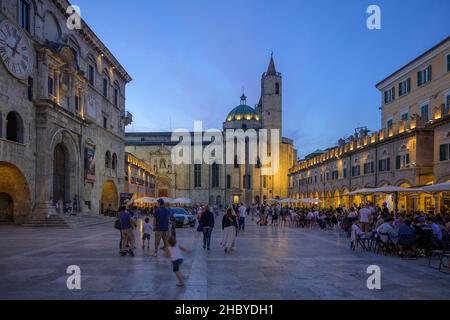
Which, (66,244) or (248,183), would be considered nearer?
(66,244)

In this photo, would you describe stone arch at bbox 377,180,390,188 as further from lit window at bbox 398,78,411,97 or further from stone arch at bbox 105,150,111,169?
stone arch at bbox 105,150,111,169

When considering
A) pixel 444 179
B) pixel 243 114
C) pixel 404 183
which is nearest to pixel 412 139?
pixel 404 183

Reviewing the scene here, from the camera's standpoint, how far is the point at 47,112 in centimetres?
2505

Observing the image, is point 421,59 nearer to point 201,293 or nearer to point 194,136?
point 201,293

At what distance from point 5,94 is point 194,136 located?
7144cm

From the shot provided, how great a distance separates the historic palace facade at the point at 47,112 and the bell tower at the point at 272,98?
171ft

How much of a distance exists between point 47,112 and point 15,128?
2422mm

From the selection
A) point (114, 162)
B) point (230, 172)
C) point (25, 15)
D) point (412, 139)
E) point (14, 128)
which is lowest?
point (230, 172)

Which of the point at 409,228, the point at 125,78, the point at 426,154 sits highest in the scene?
the point at 125,78

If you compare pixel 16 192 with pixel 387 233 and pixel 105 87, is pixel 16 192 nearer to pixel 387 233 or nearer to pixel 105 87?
pixel 105 87

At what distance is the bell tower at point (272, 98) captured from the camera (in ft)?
281

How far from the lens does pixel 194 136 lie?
92.5m
